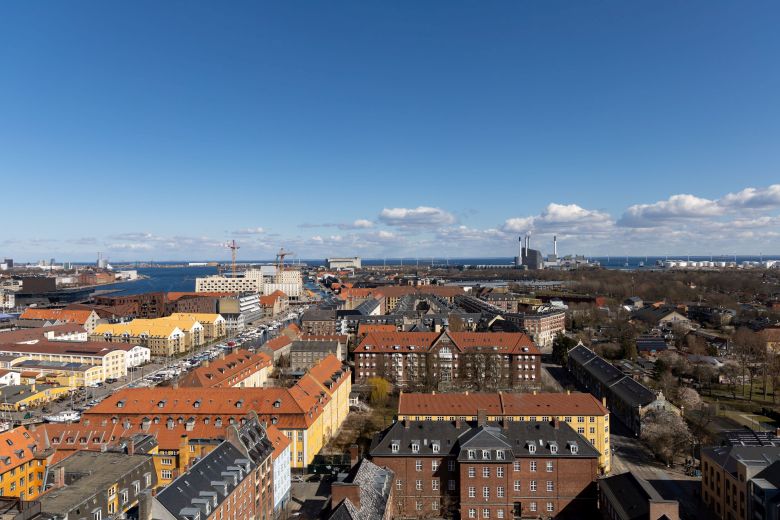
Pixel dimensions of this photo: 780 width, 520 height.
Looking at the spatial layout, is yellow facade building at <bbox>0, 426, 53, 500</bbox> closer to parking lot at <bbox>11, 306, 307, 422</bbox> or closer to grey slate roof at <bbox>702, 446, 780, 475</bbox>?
parking lot at <bbox>11, 306, 307, 422</bbox>

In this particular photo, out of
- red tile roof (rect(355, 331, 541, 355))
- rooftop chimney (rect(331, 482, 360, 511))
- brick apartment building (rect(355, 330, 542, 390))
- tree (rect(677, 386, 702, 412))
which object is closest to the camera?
rooftop chimney (rect(331, 482, 360, 511))

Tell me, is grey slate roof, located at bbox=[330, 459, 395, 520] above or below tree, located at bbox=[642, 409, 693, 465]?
above

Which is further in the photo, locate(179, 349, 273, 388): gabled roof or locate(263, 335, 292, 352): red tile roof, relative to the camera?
locate(263, 335, 292, 352): red tile roof

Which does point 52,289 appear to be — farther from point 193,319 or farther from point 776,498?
point 776,498

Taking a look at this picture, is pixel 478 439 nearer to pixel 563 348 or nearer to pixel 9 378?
Result: pixel 563 348

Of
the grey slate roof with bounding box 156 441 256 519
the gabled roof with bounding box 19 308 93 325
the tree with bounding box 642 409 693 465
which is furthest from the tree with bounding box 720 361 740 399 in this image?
the gabled roof with bounding box 19 308 93 325

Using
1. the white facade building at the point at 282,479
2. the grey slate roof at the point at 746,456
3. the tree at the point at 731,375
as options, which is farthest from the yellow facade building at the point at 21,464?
the tree at the point at 731,375

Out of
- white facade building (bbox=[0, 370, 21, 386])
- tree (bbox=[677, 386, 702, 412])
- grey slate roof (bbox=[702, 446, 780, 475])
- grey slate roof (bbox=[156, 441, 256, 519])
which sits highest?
grey slate roof (bbox=[156, 441, 256, 519])
